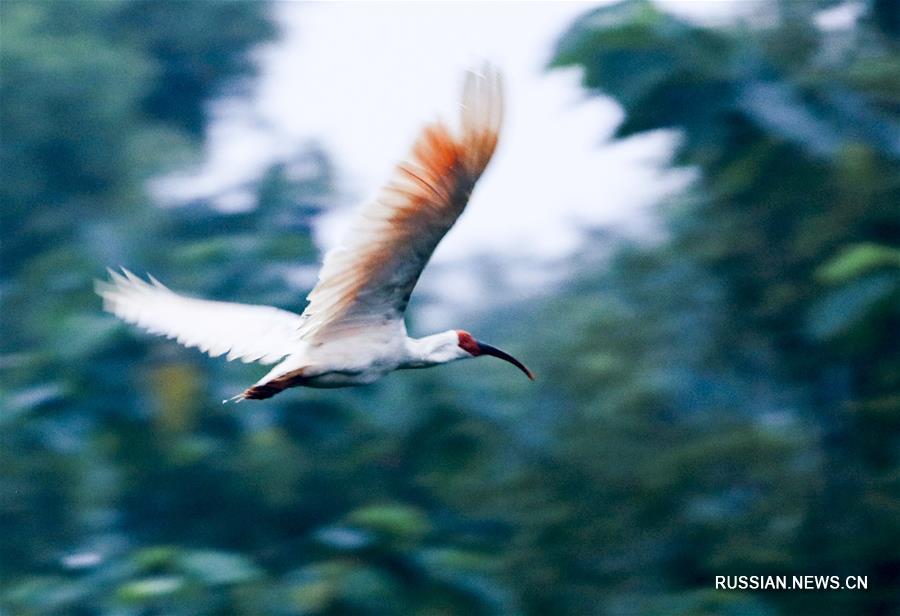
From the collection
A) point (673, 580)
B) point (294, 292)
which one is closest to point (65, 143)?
point (294, 292)

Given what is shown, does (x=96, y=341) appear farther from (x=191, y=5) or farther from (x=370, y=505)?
(x=191, y=5)

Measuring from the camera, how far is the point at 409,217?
163 inches

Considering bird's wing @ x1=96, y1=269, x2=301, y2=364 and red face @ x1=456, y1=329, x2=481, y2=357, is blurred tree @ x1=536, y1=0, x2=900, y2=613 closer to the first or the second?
red face @ x1=456, y1=329, x2=481, y2=357

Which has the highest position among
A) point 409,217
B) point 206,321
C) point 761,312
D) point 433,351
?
point 761,312

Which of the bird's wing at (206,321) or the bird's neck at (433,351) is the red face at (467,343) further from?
the bird's wing at (206,321)

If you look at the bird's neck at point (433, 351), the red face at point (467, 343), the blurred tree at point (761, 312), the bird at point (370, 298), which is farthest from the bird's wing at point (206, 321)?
the blurred tree at point (761, 312)

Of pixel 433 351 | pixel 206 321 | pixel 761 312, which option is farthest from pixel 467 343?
pixel 761 312

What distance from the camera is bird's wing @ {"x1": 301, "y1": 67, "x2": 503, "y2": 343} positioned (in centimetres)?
394

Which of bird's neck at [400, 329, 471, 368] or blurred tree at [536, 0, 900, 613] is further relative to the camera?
blurred tree at [536, 0, 900, 613]

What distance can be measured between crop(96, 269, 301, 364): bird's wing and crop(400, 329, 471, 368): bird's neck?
496 millimetres

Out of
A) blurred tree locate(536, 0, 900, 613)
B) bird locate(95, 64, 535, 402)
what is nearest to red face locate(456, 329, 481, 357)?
bird locate(95, 64, 535, 402)

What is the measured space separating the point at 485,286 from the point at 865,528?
268 cm

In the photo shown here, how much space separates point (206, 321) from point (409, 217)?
161 centimetres

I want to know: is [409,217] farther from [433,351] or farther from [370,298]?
[433,351]
